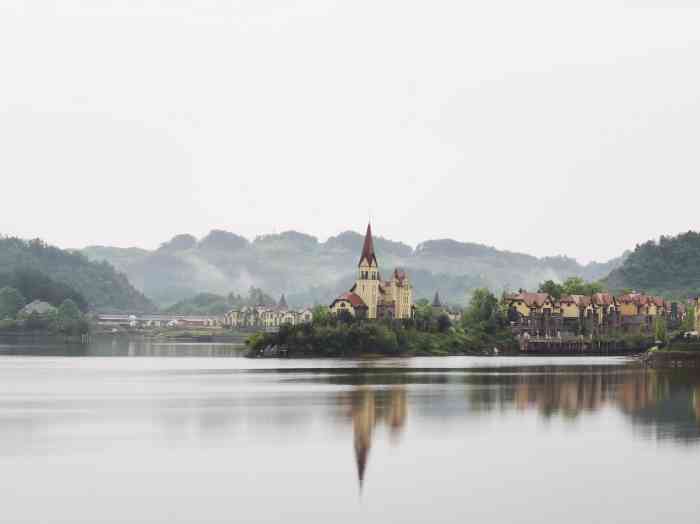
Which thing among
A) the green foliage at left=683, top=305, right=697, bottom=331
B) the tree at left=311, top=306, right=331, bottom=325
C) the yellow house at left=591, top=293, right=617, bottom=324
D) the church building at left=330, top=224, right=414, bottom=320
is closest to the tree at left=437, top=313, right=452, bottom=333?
the church building at left=330, top=224, right=414, bottom=320

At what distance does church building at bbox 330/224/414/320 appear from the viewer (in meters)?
154

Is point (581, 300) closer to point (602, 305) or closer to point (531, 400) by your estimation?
point (602, 305)

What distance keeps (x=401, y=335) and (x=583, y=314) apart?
40914mm

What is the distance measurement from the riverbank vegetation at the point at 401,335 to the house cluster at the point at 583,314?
5.20 m

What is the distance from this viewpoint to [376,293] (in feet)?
513

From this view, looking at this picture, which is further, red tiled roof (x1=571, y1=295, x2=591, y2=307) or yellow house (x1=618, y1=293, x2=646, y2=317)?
yellow house (x1=618, y1=293, x2=646, y2=317)

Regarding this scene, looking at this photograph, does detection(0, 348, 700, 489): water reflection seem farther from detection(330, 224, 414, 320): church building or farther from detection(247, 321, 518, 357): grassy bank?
detection(330, 224, 414, 320): church building

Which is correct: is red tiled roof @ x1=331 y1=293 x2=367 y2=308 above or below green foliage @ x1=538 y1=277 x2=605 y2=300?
below

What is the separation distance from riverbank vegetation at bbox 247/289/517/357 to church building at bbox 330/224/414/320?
279 centimetres

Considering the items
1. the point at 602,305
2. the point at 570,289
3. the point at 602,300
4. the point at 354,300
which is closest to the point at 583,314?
the point at 602,305

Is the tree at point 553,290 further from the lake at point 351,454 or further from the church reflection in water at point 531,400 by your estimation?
the lake at point 351,454

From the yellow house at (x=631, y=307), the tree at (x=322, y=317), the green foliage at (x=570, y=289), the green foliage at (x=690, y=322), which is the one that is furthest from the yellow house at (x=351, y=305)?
the yellow house at (x=631, y=307)

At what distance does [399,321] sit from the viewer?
5723 inches

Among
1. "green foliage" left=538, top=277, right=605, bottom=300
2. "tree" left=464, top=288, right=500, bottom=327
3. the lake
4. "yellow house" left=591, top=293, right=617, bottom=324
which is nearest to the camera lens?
the lake
